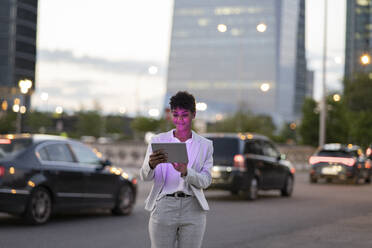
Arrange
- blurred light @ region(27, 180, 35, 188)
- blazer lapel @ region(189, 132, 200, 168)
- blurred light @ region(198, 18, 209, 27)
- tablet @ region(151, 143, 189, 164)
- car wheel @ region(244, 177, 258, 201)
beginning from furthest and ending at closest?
blurred light @ region(198, 18, 209, 27) → car wheel @ region(244, 177, 258, 201) → blurred light @ region(27, 180, 35, 188) → blazer lapel @ region(189, 132, 200, 168) → tablet @ region(151, 143, 189, 164)

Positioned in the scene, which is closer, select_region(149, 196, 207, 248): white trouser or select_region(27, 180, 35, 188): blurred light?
select_region(149, 196, 207, 248): white trouser

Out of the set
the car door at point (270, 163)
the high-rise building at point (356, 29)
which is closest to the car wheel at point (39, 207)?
the car door at point (270, 163)

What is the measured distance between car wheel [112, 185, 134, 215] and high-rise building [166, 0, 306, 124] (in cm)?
15506

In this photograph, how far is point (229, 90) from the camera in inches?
7111

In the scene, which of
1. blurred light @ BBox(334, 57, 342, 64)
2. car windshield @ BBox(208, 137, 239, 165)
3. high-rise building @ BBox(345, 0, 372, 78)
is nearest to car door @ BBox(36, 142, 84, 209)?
car windshield @ BBox(208, 137, 239, 165)

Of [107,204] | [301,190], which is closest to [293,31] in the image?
[301,190]

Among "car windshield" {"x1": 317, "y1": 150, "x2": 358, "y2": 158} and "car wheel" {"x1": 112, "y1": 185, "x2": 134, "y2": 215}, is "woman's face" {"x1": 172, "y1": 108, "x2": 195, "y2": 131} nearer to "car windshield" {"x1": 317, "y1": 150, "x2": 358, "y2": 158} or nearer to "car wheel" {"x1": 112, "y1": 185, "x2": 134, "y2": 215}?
"car wheel" {"x1": 112, "y1": 185, "x2": 134, "y2": 215}

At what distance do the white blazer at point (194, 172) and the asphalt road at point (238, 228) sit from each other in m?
5.35

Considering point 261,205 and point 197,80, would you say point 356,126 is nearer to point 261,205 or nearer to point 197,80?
point 261,205

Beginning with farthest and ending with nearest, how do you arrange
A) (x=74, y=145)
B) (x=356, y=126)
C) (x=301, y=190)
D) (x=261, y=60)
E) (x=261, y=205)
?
(x=261, y=60) → (x=356, y=126) → (x=301, y=190) → (x=261, y=205) → (x=74, y=145)

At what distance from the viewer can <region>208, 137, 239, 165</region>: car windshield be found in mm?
19359

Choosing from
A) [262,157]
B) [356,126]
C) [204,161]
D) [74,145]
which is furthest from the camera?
[356,126]

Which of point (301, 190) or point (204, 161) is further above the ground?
point (204, 161)

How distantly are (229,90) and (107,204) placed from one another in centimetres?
16686
